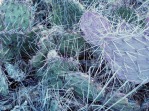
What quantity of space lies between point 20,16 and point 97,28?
1.56ft

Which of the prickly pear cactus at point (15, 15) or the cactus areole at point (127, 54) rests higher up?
the prickly pear cactus at point (15, 15)

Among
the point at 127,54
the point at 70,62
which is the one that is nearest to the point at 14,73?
the point at 70,62

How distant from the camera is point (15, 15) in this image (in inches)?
70.5

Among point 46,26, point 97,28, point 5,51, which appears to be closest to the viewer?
point 97,28

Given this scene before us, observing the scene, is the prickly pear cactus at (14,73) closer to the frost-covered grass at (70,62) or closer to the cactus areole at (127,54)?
the frost-covered grass at (70,62)

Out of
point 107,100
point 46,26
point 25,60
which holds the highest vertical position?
point 46,26

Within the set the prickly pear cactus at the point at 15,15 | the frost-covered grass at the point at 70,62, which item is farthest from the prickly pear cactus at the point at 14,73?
the prickly pear cactus at the point at 15,15

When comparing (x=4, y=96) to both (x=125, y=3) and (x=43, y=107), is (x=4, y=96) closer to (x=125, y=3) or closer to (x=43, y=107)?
(x=43, y=107)

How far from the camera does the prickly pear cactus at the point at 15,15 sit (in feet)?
5.83

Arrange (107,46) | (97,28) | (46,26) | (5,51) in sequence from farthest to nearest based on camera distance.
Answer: (46,26) < (5,51) < (97,28) < (107,46)

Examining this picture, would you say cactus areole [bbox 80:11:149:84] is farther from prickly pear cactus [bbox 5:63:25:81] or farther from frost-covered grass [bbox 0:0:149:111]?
prickly pear cactus [bbox 5:63:25:81]

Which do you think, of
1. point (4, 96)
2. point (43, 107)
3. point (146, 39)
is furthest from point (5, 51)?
point (146, 39)

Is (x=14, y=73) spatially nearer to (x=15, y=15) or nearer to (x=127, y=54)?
(x=15, y=15)

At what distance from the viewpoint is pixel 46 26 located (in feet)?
6.52
